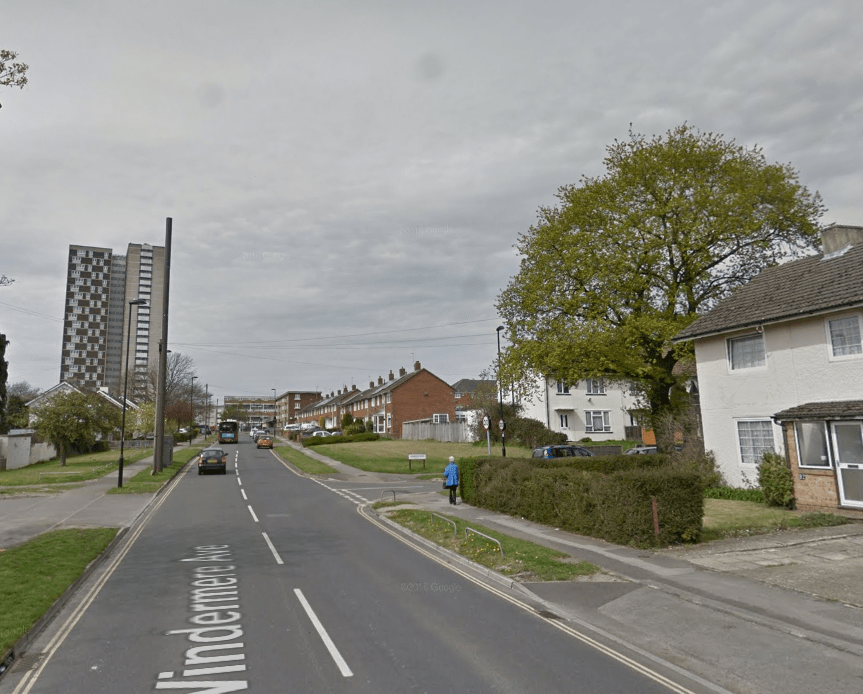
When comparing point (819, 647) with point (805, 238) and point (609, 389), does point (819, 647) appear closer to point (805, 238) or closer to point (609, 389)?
point (805, 238)

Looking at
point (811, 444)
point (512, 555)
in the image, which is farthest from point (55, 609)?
point (811, 444)

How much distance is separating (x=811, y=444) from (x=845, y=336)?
331 centimetres

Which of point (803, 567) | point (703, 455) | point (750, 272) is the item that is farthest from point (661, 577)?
point (750, 272)

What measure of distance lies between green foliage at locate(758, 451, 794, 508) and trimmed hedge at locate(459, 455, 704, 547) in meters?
4.28

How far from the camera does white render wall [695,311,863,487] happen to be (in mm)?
17172

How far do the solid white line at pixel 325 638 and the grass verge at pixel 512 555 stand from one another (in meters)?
3.68

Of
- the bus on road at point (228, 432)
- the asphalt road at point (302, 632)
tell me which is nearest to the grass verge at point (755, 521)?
the asphalt road at point (302, 632)

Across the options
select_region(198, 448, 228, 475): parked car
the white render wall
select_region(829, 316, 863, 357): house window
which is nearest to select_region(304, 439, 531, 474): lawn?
select_region(198, 448, 228, 475): parked car

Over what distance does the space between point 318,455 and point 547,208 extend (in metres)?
31.6

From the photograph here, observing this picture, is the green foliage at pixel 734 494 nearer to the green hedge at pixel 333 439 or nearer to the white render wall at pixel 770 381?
the white render wall at pixel 770 381

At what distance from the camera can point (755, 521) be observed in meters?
15.2

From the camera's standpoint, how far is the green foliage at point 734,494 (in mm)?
18656

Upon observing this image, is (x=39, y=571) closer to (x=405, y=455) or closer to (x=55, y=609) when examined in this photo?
(x=55, y=609)

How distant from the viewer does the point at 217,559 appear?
476 inches
